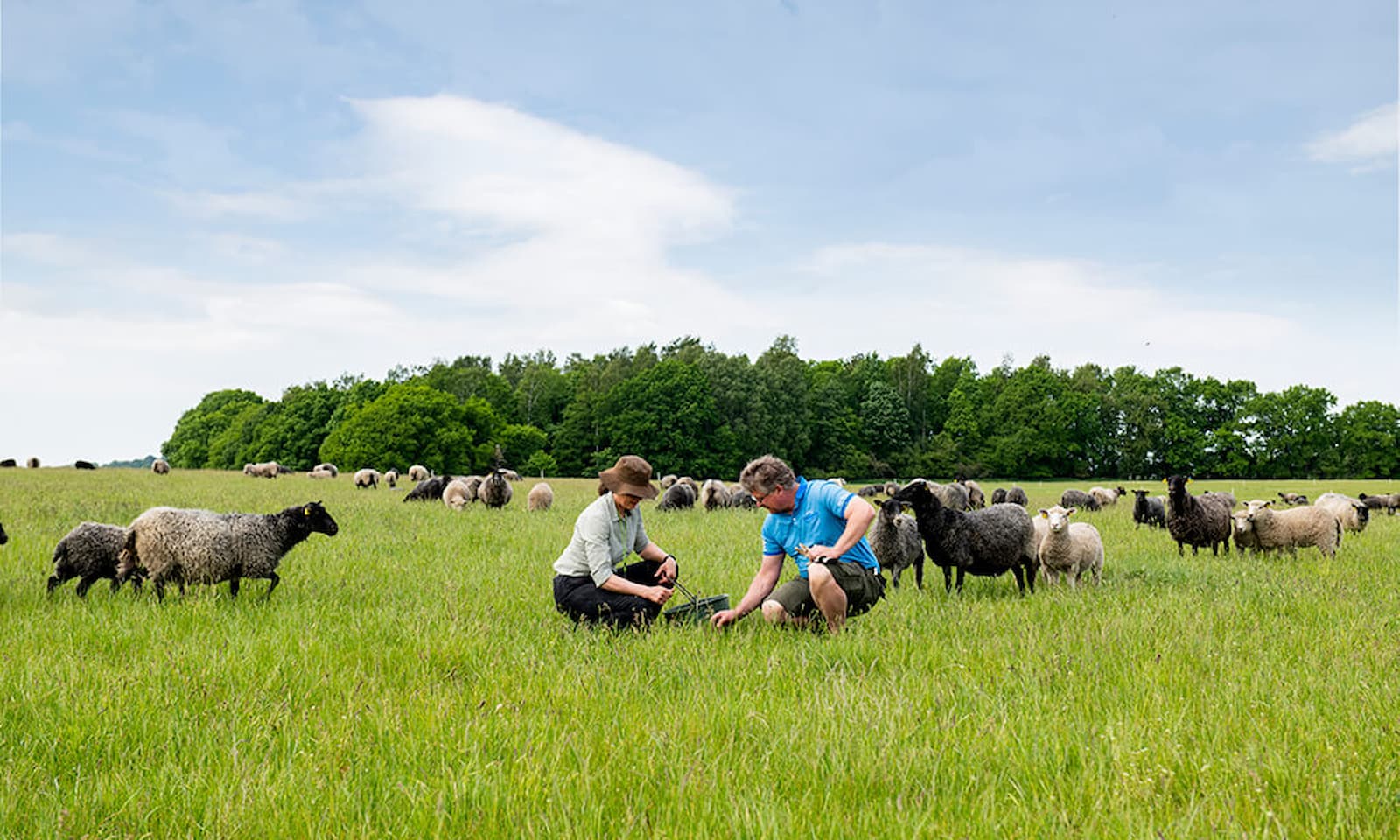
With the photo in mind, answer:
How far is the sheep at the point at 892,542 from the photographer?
10.6 m

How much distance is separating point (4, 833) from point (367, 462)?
74.6 metres

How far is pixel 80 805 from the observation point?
3.66 meters

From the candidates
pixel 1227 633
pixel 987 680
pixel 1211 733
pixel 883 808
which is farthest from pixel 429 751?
pixel 1227 633

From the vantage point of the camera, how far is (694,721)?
14.9 feet

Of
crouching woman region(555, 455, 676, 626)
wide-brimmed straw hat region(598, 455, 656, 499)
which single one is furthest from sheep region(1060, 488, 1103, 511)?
wide-brimmed straw hat region(598, 455, 656, 499)

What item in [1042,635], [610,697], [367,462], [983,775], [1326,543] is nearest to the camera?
[983,775]

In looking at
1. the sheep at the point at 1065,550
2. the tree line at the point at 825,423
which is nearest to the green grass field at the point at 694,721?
the sheep at the point at 1065,550

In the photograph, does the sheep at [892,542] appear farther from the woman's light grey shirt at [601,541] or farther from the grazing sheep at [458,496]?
the grazing sheep at [458,496]

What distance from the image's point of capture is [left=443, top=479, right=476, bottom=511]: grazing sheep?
24.6 m

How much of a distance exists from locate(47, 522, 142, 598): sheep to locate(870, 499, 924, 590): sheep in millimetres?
8603

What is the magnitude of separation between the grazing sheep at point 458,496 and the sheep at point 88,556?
14557 millimetres

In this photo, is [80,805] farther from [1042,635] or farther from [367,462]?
[367,462]

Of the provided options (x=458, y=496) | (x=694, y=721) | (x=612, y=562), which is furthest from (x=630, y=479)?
(x=458, y=496)

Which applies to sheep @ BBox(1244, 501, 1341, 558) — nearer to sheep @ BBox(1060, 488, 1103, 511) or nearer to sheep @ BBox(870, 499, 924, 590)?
sheep @ BBox(870, 499, 924, 590)
